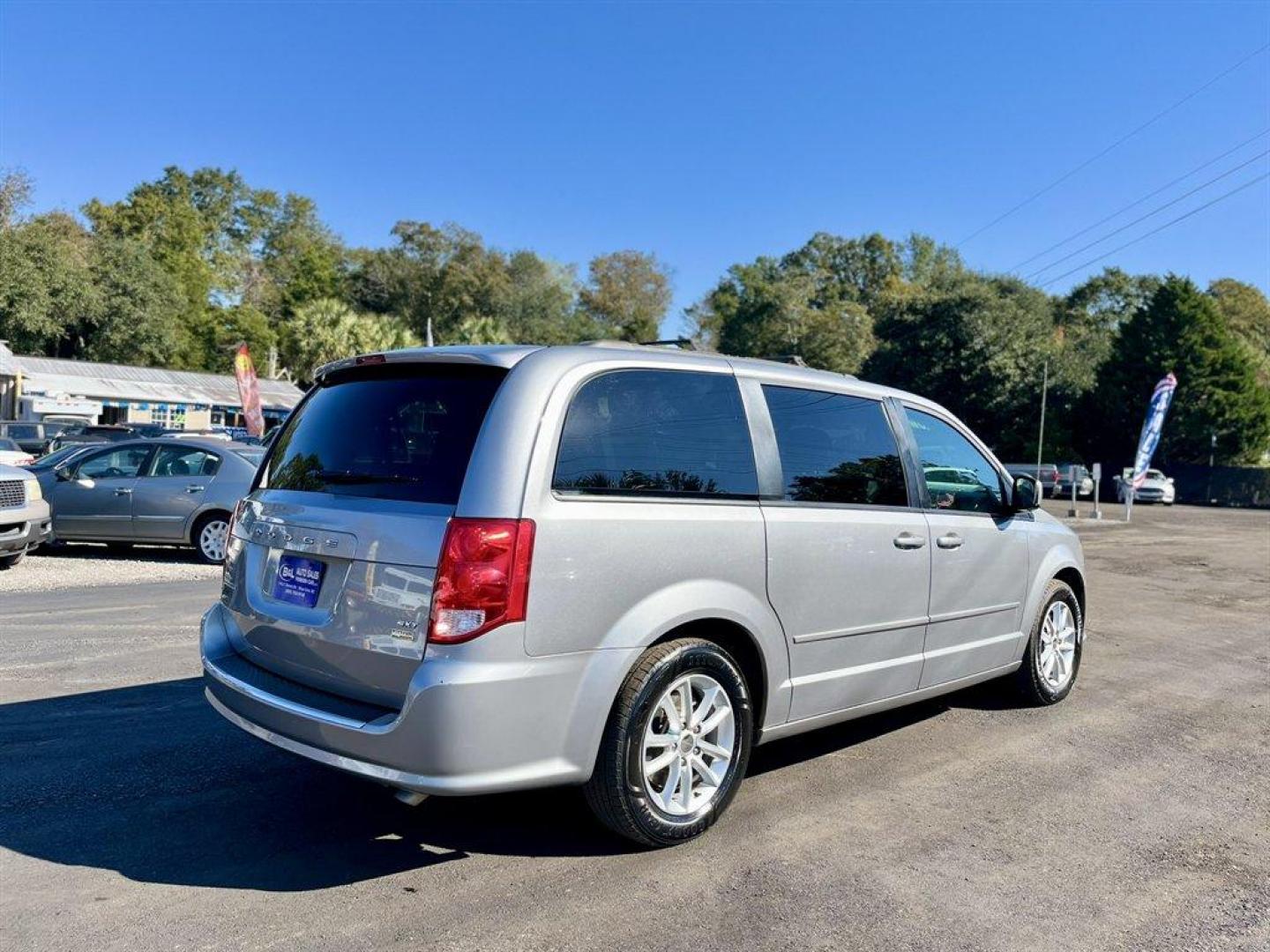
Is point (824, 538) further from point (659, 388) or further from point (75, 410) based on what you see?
point (75, 410)

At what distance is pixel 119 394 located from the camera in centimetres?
A: 4259

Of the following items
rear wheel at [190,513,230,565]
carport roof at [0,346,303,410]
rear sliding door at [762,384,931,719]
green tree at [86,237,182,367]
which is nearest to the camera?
rear sliding door at [762,384,931,719]

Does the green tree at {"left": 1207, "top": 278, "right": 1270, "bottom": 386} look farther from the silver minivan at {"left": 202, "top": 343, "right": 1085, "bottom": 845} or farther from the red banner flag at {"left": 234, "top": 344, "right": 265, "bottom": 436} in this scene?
the silver minivan at {"left": 202, "top": 343, "right": 1085, "bottom": 845}

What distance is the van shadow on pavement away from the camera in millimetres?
3428

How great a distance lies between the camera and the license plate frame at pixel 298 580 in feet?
11.3

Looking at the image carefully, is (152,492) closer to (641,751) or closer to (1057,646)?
(641,751)

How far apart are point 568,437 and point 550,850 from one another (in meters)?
1.61

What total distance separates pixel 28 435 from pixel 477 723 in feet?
96.2

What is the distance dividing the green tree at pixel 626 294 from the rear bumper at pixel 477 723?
7156cm

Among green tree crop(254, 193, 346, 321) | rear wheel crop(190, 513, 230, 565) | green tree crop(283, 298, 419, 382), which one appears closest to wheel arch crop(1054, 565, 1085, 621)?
rear wheel crop(190, 513, 230, 565)

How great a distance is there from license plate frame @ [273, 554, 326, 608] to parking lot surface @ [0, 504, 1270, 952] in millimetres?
959

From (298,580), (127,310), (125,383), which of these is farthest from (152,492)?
(127,310)

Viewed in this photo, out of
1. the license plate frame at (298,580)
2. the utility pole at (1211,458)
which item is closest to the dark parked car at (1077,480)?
the utility pole at (1211,458)

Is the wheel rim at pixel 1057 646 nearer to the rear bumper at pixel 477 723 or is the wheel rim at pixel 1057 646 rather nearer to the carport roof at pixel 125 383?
the rear bumper at pixel 477 723
